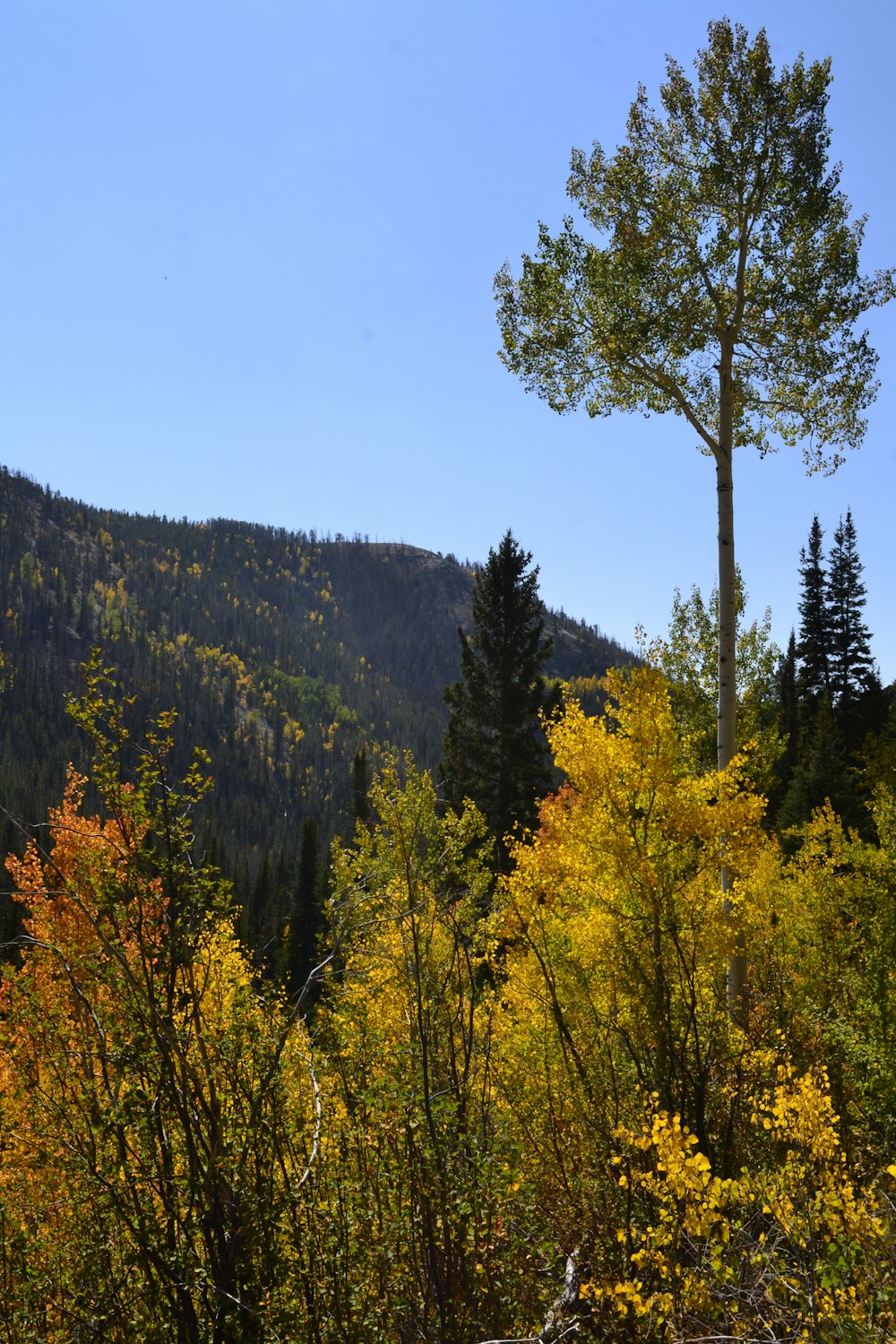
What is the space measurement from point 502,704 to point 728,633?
47.2 feet

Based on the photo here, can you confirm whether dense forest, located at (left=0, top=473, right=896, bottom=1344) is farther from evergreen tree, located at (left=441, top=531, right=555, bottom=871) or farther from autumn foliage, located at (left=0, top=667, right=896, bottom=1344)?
evergreen tree, located at (left=441, top=531, right=555, bottom=871)

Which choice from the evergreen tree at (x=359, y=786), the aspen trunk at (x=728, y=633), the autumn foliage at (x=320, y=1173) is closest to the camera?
the autumn foliage at (x=320, y=1173)

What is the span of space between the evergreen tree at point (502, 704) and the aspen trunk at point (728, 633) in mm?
12564

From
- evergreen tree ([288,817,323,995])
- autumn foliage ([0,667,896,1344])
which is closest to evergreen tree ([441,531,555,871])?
autumn foliage ([0,667,896,1344])

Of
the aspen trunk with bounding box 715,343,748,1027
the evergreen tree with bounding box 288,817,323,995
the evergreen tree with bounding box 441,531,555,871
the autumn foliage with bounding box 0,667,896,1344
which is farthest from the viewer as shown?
the evergreen tree with bounding box 288,817,323,995

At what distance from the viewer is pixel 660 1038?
6031 millimetres

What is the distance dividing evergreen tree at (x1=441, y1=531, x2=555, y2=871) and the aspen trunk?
12.6m

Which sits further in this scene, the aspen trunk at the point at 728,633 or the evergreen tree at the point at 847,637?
the evergreen tree at the point at 847,637

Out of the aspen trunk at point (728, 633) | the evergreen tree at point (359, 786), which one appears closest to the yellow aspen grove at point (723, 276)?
the aspen trunk at point (728, 633)

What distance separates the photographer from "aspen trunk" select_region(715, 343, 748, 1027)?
792cm

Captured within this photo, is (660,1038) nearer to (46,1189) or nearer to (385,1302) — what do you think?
(385,1302)

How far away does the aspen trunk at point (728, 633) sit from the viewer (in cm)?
792

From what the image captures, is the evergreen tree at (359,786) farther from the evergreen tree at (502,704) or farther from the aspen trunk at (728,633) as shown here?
the aspen trunk at (728,633)

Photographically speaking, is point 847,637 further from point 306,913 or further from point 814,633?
point 306,913
